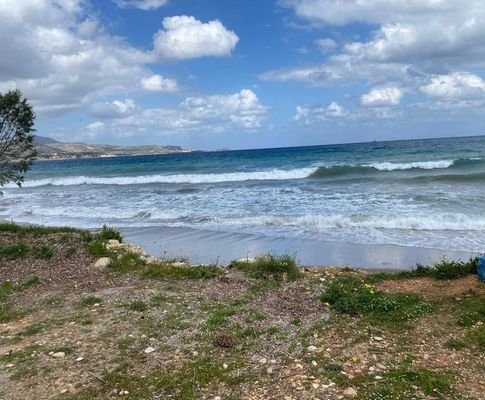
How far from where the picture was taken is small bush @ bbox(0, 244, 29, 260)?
360 inches

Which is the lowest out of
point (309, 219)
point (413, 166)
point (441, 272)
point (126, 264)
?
point (309, 219)

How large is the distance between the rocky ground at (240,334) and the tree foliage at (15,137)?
5204 millimetres

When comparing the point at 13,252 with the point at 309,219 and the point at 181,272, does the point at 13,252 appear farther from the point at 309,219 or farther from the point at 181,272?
the point at 309,219

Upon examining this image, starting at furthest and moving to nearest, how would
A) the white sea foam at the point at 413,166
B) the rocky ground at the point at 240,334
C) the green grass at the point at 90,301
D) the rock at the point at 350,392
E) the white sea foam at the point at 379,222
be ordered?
the white sea foam at the point at 413,166 < the white sea foam at the point at 379,222 < the green grass at the point at 90,301 < the rocky ground at the point at 240,334 < the rock at the point at 350,392

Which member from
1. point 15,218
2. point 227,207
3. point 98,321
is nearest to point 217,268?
point 98,321

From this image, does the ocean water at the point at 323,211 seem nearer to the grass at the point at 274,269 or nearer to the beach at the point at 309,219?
the beach at the point at 309,219

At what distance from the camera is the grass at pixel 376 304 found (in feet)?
17.5

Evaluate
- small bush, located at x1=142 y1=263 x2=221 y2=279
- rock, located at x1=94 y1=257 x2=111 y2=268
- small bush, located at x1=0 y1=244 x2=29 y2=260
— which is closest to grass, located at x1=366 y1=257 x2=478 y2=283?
small bush, located at x1=142 y1=263 x2=221 y2=279

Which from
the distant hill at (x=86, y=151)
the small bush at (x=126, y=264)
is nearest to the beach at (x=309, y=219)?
the small bush at (x=126, y=264)

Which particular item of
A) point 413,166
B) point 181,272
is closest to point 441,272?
point 181,272

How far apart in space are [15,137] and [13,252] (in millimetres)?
4124

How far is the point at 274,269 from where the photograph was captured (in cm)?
728

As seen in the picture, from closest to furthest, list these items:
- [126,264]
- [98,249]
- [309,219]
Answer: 1. [126,264]
2. [98,249]
3. [309,219]

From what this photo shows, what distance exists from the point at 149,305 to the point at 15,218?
1519 centimetres
